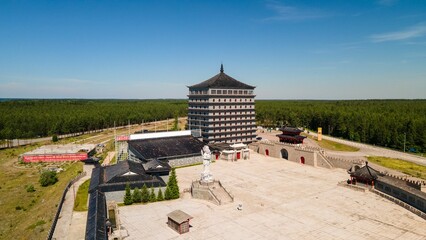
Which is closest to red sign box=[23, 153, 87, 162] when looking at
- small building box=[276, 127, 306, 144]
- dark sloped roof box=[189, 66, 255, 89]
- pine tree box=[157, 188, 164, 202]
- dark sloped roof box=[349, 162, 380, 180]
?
dark sloped roof box=[189, 66, 255, 89]

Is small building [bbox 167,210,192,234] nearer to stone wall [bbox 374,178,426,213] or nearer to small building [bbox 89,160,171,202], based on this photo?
small building [bbox 89,160,171,202]

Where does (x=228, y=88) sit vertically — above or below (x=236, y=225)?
above

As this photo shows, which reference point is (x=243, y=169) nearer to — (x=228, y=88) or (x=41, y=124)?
(x=228, y=88)

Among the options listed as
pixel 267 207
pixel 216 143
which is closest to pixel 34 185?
pixel 216 143

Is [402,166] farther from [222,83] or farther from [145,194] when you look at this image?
[145,194]

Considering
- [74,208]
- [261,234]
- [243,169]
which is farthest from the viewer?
[243,169]
